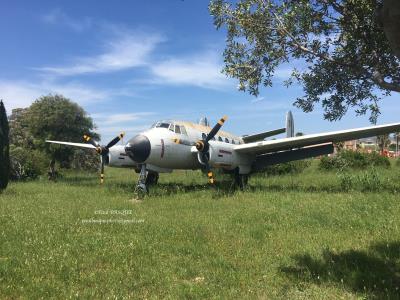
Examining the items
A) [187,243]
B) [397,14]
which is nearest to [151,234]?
[187,243]

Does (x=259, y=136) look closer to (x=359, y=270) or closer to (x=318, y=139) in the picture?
(x=318, y=139)

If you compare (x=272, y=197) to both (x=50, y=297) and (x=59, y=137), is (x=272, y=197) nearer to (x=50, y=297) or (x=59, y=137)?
(x=50, y=297)

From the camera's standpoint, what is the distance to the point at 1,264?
7.93 m

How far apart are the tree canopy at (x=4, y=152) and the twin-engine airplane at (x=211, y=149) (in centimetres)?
793

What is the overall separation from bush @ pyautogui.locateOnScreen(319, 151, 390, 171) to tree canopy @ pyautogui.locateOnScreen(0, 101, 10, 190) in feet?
86.4

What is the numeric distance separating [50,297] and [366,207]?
1045cm

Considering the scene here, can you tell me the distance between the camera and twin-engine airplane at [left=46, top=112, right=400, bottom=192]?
2022 centimetres

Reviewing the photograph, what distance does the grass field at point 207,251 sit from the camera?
7004 millimetres

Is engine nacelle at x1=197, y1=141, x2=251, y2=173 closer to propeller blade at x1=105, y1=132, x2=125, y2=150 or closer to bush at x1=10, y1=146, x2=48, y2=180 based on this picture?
propeller blade at x1=105, y1=132, x2=125, y2=150

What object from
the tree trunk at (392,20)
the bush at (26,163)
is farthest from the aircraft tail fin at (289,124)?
the tree trunk at (392,20)

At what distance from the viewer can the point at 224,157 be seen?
22422 millimetres

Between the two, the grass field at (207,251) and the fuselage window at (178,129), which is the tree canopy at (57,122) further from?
the grass field at (207,251)

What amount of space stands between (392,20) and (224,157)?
1795 centimetres

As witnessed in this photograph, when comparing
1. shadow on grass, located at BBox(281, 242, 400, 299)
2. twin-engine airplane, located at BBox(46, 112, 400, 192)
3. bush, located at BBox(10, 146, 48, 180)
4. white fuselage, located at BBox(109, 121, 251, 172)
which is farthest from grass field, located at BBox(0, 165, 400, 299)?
bush, located at BBox(10, 146, 48, 180)
